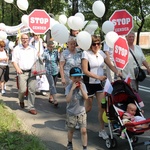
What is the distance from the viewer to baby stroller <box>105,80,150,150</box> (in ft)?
14.7

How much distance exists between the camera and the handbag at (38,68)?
6.92 m

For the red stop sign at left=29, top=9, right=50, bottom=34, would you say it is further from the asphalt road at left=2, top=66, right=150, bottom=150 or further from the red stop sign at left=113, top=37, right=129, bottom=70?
the red stop sign at left=113, top=37, right=129, bottom=70

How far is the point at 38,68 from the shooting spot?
697cm

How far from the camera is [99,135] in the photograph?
5449 mm

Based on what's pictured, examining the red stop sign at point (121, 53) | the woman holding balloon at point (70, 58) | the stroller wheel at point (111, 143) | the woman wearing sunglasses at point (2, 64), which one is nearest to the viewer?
the stroller wheel at point (111, 143)

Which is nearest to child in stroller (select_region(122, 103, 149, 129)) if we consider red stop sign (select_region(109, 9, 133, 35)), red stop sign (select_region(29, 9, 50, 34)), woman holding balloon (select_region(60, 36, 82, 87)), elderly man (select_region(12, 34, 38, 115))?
woman holding balloon (select_region(60, 36, 82, 87))

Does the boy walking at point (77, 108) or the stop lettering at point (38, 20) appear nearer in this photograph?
the boy walking at point (77, 108)

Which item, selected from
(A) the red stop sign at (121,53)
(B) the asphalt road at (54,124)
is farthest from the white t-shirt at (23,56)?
(A) the red stop sign at (121,53)

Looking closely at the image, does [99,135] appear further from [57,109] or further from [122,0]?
[122,0]

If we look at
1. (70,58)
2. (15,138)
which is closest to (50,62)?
(70,58)

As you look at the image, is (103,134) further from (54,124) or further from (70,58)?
(70,58)

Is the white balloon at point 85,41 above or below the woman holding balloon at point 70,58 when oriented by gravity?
above

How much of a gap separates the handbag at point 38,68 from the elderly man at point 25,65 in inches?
3.2

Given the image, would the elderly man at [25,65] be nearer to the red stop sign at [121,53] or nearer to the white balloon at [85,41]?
the white balloon at [85,41]
